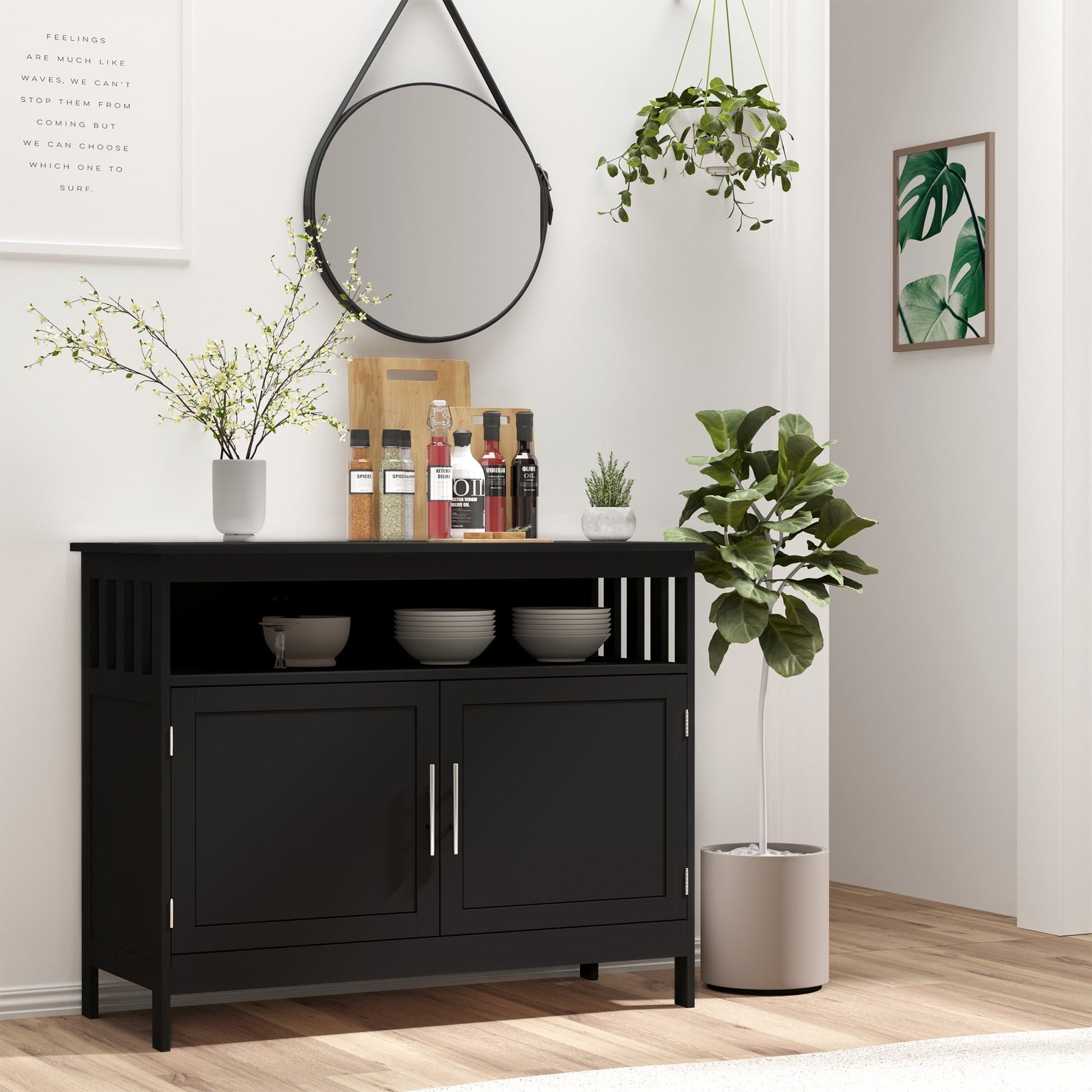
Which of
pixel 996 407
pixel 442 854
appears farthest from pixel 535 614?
pixel 996 407

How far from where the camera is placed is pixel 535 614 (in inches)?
135

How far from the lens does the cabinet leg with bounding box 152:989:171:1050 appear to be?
3.04m

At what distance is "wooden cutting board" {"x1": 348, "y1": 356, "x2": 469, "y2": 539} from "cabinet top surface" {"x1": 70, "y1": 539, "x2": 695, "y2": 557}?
0.30 m

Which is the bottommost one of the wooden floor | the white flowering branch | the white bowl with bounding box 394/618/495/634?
the wooden floor

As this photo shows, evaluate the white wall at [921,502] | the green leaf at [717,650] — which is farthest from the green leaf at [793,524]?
the white wall at [921,502]

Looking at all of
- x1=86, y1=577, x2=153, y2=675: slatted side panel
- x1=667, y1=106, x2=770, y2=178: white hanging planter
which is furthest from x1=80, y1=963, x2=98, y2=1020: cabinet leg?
x1=667, y1=106, x2=770, y2=178: white hanging planter

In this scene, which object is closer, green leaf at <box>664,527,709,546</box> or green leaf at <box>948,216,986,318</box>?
green leaf at <box>664,527,709,546</box>

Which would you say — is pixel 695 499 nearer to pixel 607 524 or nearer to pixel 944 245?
pixel 607 524

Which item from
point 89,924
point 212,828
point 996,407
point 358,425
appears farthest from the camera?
point 996,407

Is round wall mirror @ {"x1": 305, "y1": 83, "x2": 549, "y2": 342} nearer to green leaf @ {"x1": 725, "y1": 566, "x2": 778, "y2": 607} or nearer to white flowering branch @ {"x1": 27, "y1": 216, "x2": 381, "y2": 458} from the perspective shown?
white flowering branch @ {"x1": 27, "y1": 216, "x2": 381, "y2": 458}

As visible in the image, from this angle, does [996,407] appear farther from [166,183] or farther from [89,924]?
[89,924]

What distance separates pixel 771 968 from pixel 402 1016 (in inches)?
30.3

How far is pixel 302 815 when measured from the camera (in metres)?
3.13

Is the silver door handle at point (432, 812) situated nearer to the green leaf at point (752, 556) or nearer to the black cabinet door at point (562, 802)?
the black cabinet door at point (562, 802)
